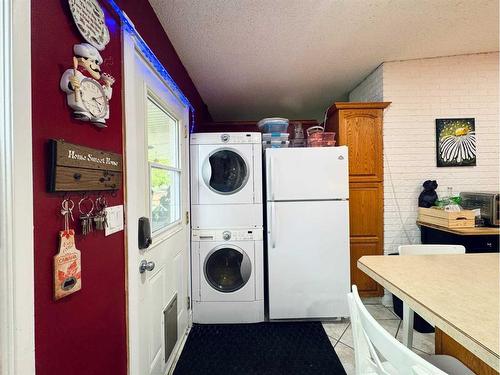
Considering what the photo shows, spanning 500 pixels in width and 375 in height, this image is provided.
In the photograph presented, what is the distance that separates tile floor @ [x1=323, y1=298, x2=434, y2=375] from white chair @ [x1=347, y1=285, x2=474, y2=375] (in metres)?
1.03

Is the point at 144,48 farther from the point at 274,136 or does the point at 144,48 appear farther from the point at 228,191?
the point at 274,136

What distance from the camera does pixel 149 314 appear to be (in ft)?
4.81

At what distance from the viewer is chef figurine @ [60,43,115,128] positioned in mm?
799

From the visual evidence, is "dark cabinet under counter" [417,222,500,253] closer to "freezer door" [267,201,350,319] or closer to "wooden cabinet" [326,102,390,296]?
"wooden cabinet" [326,102,390,296]

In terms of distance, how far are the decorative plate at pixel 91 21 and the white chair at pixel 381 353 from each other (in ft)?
4.37

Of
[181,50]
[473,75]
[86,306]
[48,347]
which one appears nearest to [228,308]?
[86,306]

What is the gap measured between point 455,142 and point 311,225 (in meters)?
1.86

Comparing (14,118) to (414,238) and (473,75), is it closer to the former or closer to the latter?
(414,238)

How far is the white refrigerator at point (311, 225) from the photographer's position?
7.72ft

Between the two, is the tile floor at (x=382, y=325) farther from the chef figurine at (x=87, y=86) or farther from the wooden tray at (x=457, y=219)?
the chef figurine at (x=87, y=86)

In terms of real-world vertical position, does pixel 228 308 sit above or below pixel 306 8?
below

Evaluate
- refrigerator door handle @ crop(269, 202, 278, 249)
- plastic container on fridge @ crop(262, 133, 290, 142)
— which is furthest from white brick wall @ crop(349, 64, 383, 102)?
refrigerator door handle @ crop(269, 202, 278, 249)

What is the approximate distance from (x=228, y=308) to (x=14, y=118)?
7.39 feet

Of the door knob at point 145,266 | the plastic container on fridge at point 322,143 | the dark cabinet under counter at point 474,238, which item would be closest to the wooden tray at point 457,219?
the dark cabinet under counter at point 474,238
